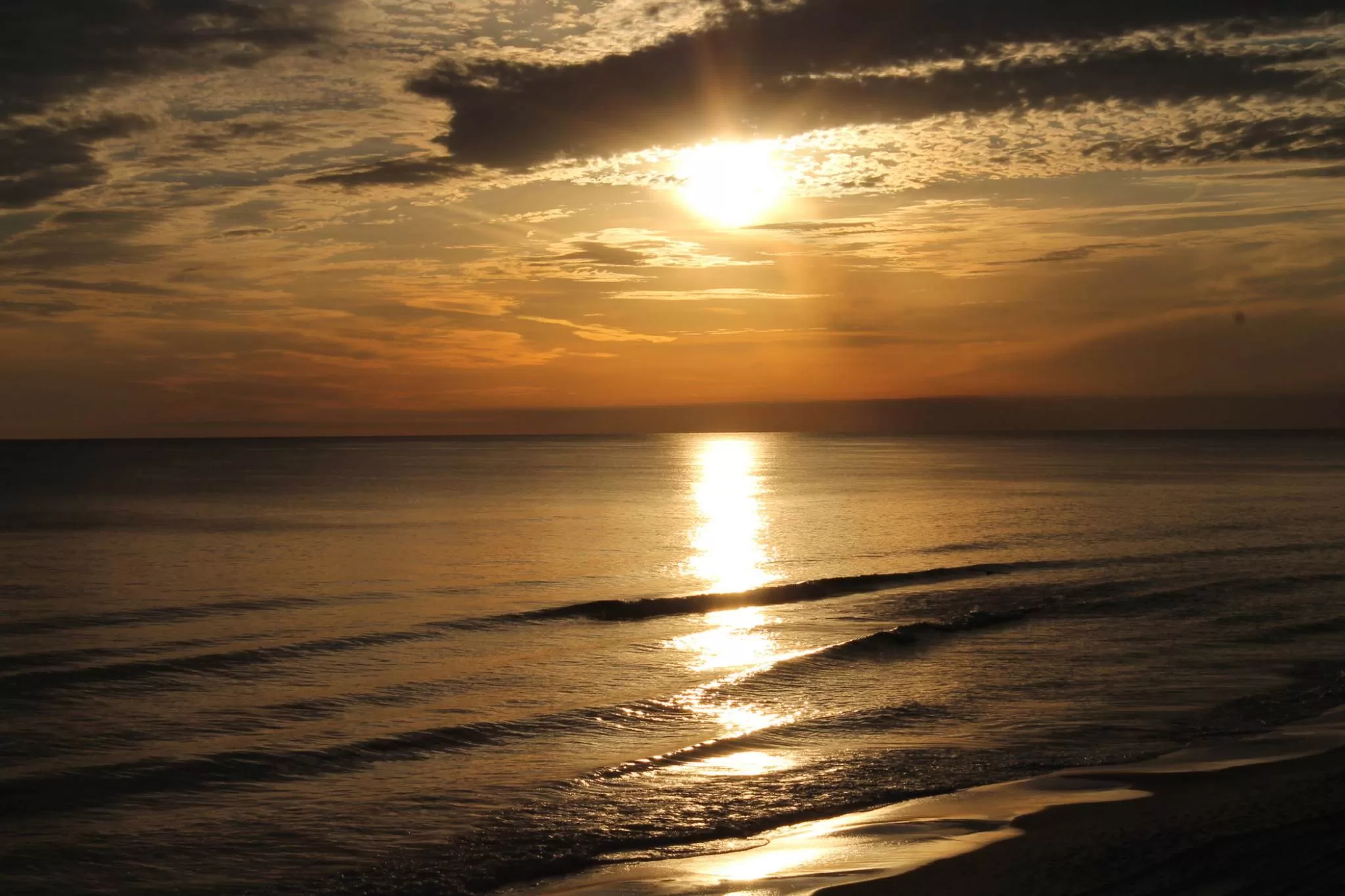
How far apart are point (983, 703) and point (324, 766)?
1012cm

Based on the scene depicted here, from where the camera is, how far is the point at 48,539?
4669 cm

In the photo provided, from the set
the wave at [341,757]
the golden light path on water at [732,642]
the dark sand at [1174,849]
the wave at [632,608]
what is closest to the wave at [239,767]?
the wave at [341,757]

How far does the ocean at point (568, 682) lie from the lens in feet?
37.6

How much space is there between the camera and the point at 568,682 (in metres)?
19.0

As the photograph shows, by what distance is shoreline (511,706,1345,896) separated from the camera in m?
8.98

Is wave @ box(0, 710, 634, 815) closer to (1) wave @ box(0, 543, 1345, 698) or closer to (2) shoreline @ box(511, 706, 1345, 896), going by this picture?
(2) shoreline @ box(511, 706, 1345, 896)

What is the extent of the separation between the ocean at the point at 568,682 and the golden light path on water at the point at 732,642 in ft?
0.46

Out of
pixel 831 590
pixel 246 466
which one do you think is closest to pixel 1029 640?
pixel 831 590

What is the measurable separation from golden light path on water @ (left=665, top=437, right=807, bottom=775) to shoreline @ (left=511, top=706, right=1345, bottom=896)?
2.79 m

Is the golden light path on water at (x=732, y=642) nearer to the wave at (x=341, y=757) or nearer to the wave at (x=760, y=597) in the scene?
the wave at (x=341, y=757)

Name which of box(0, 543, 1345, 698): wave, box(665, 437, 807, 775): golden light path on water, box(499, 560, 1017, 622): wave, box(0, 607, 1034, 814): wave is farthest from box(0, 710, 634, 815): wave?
box(499, 560, 1017, 622): wave

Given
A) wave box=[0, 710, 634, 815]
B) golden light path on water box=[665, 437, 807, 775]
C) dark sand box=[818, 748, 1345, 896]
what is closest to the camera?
dark sand box=[818, 748, 1345, 896]

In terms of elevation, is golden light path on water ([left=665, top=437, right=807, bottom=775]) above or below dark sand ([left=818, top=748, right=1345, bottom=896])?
above

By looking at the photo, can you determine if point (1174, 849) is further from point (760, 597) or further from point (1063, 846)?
point (760, 597)
